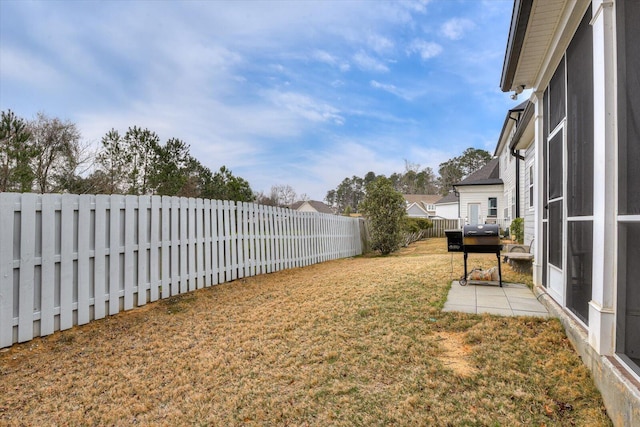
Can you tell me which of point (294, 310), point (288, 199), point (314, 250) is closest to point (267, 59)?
point (314, 250)

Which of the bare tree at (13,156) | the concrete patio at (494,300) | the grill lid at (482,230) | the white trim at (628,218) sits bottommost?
the concrete patio at (494,300)

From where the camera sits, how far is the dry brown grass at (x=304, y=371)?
2.04m

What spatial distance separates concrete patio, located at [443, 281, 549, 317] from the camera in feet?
12.5

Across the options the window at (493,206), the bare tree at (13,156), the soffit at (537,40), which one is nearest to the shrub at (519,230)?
the soffit at (537,40)

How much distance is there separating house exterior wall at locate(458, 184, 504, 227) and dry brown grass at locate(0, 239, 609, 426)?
56.9 ft

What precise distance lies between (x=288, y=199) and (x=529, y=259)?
40866mm

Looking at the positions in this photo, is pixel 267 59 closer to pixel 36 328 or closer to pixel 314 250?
pixel 314 250

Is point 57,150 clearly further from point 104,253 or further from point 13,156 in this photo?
point 104,253

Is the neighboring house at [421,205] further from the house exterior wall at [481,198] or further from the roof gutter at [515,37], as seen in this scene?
the roof gutter at [515,37]

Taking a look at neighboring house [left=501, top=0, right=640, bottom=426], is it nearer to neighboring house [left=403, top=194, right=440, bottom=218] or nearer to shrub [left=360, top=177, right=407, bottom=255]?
shrub [left=360, top=177, right=407, bottom=255]

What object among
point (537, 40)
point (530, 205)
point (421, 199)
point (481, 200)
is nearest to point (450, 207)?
point (481, 200)

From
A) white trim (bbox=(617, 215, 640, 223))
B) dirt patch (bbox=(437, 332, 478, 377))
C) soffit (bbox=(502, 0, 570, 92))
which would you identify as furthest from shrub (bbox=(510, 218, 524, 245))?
white trim (bbox=(617, 215, 640, 223))

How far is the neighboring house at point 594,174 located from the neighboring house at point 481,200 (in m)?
16.4

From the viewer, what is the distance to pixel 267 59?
39.0ft
